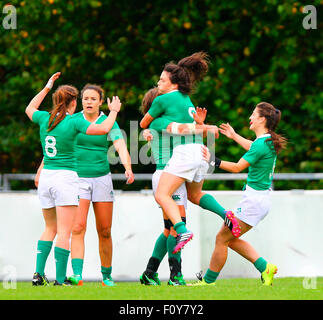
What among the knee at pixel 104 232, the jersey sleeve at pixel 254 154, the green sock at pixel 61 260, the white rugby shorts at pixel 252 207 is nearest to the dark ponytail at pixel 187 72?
the jersey sleeve at pixel 254 154

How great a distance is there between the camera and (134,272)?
10156 millimetres

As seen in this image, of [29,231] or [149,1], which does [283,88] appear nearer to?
[149,1]

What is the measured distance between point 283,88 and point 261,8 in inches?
54.7

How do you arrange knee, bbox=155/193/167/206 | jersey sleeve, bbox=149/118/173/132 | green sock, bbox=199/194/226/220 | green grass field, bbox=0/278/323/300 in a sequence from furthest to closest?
1. green sock, bbox=199/194/226/220
2. jersey sleeve, bbox=149/118/173/132
3. knee, bbox=155/193/167/206
4. green grass field, bbox=0/278/323/300

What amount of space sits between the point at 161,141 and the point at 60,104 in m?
0.98

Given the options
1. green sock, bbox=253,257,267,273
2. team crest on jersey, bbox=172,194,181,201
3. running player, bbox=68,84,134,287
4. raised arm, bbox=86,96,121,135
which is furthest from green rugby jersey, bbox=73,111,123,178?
green sock, bbox=253,257,267,273

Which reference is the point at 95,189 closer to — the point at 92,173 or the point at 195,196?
the point at 92,173

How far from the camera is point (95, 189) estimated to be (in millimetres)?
8242

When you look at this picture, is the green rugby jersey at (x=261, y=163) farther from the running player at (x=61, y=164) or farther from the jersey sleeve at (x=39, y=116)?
the jersey sleeve at (x=39, y=116)

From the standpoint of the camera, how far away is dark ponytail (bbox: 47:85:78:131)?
25.1 feet

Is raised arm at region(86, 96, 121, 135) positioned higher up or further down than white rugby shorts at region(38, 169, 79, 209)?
higher up

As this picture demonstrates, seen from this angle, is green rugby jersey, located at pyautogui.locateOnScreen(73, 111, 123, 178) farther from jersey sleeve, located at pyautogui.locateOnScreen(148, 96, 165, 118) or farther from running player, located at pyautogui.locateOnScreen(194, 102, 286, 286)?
running player, located at pyautogui.locateOnScreen(194, 102, 286, 286)

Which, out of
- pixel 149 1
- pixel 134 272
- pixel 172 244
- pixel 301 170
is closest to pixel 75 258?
pixel 172 244

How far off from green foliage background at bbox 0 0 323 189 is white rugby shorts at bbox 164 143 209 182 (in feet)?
20.7
